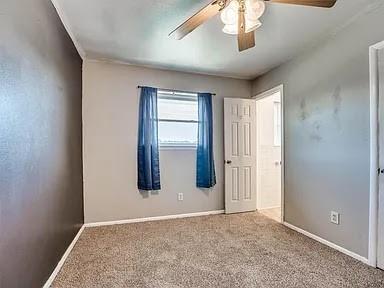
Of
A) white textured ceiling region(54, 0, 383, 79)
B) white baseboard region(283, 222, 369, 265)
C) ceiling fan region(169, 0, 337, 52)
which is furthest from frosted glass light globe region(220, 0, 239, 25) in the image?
white baseboard region(283, 222, 369, 265)

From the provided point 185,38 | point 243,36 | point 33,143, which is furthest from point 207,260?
point 185,38

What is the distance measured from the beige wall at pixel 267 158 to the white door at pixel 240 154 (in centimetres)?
22

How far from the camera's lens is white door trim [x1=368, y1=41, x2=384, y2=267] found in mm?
2188

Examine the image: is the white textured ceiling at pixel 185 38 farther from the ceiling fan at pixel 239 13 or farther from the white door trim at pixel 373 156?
the white door trim at pixel 373 156

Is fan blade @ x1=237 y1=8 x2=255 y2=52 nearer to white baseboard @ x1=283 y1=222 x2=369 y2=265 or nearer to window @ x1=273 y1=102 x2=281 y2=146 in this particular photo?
white baseboard @ x1=283 y1=222 x2=369 y2=265

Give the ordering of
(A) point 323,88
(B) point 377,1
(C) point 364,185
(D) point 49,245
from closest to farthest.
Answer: (D) point 49,245, (B) point 377,1, (C) point 364,185, (A) point 323,88

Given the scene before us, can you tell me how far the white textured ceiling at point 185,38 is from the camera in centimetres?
214

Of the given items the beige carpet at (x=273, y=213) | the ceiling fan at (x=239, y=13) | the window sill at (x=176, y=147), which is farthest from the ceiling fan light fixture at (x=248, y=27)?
the beige carpet at (x=273, y=213)

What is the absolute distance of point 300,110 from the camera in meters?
3.13

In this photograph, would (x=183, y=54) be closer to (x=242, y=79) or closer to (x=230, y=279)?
(x=242, y=79)

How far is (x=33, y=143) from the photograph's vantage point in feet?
5.34

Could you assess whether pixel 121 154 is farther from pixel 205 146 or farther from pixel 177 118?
pixel 205 146

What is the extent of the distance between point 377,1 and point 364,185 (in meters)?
1.64

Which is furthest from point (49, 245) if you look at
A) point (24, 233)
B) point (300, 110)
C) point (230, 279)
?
point (300, 110)
